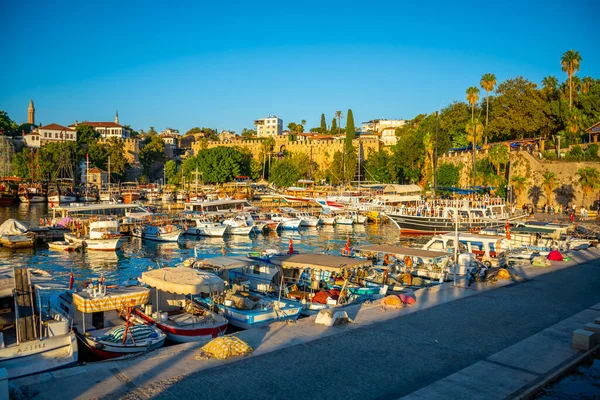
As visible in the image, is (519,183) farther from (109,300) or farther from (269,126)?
(269,126)

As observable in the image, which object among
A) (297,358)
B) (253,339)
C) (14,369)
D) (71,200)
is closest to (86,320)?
(14,369)

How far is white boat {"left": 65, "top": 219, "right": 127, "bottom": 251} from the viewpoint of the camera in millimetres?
32656

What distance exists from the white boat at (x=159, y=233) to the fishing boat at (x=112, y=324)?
22988 millimetres

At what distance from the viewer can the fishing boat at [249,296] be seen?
1433cm

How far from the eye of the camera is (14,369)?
990 cm

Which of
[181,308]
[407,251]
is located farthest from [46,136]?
[181,308]

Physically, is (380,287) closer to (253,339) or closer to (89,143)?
(253,339)

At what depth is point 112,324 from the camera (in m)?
13.6

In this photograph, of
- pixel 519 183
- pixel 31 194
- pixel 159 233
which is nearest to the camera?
pixel 159 233

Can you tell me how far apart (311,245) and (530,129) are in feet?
124

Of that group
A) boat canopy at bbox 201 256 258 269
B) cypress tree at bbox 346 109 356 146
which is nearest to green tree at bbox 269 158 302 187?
cypress tree at bbox 346 109 356 146

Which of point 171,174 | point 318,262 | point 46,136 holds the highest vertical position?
point 46,136

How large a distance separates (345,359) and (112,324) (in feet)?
23.1

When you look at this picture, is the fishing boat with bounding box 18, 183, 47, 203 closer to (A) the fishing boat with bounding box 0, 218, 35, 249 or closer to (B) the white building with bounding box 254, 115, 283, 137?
(A) the fishing boat with bounding box 0, 218, 35, 249
